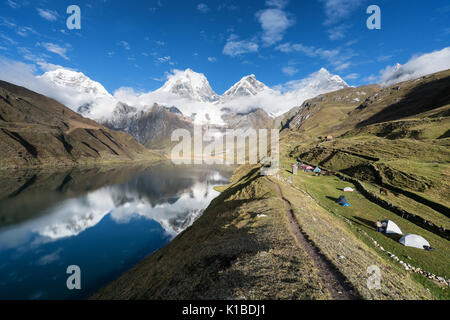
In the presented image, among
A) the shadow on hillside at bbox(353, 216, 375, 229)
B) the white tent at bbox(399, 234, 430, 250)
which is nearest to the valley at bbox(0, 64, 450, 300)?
the shadow on hillside at bbox(353, 216, 375, 229)

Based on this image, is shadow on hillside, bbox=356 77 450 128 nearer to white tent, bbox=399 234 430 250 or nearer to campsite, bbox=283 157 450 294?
campsite, bbox=283 157 450 294

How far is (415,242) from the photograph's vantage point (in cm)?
2622

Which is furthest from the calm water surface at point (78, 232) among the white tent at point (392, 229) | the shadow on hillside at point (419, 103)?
the shadow on hillside at point (419, 103)

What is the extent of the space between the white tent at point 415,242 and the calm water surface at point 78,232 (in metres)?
49.5

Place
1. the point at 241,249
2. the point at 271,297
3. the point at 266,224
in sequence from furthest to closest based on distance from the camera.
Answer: the point at 266,224 < the point at 241,249 < the point at 271,297

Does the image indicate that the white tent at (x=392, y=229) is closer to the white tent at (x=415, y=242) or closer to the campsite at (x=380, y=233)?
the campsite at (x=380, y=233)

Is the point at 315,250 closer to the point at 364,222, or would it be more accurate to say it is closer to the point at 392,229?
the point at 392,229

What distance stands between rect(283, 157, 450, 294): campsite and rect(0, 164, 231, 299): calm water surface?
144 feet

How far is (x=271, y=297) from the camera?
12.1 metres

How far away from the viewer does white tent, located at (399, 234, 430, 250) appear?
1021 inches
